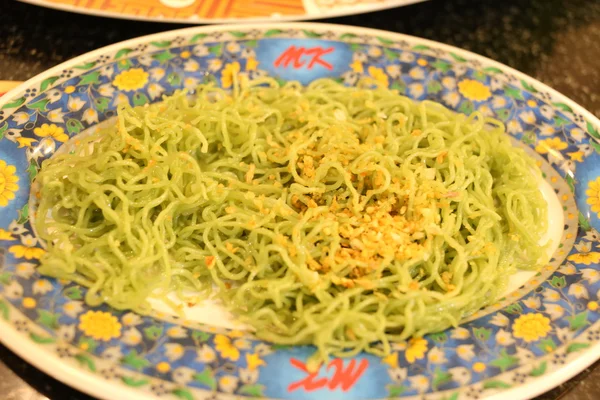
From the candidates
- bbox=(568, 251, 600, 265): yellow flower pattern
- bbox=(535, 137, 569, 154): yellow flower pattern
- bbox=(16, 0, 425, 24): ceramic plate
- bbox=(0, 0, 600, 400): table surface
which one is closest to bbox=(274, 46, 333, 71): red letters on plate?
bbox=(16, 0, 425, 24): ceramic plate

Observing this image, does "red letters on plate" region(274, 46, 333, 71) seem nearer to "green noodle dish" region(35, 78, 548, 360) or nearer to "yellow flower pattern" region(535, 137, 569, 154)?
"green noodle dish" region(35, 78, 548, 360)

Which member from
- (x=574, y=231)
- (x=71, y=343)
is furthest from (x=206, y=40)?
(x=574, y=231)

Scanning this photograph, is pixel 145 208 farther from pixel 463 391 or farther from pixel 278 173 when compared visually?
pixel 463 391

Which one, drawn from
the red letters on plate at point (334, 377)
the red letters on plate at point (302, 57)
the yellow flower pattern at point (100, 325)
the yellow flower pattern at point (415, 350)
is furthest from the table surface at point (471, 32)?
the red letters on plate at point (334, 377)

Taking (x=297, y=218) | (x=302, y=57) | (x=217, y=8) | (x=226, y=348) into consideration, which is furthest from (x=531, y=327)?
(x=217, y=8)

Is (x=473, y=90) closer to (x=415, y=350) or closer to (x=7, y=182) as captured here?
(x=415, y=350)

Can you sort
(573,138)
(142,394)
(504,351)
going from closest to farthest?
(142,394), (504,351), (573,138)
